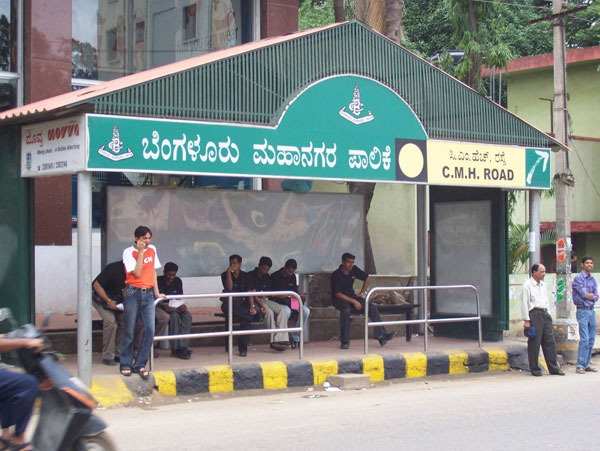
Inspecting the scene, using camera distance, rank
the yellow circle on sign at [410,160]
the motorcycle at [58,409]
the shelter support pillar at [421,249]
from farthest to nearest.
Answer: the shelter support pillar at [421,249], the yellow circle on sign at [410,160], the motorcycle at [58,409]

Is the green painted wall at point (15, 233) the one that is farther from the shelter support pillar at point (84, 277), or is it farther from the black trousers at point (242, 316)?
the black trousers at point (242, 316)

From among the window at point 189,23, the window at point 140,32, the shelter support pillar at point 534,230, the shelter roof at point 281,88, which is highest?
the window at point 189,23

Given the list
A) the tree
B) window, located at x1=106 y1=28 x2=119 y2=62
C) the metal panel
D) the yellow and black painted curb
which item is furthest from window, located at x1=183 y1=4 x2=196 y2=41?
the yellow and black painted curb

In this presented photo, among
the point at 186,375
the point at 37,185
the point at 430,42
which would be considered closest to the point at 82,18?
the point at 37,185

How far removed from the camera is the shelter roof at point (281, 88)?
32.5 feet

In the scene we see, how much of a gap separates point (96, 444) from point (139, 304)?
3831 millimetres

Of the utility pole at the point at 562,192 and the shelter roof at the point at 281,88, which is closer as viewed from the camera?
the shelter roof at the point at 281,88

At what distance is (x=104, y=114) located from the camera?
9.51 meters

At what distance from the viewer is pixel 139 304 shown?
387 inches

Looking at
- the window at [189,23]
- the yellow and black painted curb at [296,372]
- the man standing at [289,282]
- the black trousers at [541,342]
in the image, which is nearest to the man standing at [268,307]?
the man standing at [289,282]

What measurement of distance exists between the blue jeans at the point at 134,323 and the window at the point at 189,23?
25.7ft

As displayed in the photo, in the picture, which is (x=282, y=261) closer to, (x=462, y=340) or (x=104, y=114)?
(x=462, y=340)

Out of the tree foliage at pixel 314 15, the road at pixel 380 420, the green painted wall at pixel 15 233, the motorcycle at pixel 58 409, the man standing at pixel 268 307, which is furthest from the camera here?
the tree foliage at pixel 314 15

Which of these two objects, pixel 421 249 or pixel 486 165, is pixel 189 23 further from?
pixel 486 165
